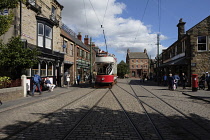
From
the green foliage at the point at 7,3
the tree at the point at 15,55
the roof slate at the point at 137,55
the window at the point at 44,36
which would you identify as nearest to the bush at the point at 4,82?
the tree at the point at 15,55

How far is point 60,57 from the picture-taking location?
1756cm

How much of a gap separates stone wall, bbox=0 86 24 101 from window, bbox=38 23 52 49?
18.7 feet

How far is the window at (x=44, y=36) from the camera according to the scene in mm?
14539

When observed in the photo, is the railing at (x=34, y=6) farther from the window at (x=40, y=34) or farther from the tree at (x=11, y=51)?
the tree at (x=11, y=51)

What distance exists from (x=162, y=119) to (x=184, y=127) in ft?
2.89

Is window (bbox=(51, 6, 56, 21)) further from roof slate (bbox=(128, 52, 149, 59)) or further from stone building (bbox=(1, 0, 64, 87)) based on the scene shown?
roof slate (bbox=(128, 52, 149, 59))

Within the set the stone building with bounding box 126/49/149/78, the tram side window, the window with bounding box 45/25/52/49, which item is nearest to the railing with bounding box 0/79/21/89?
the window with bounding box 45/25/52/49

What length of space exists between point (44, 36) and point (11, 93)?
721 centimetres

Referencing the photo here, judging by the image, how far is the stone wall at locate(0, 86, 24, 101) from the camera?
28.5 ft

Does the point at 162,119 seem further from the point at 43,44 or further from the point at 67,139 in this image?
the point at 43,44

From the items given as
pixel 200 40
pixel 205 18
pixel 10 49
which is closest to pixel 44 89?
pixel 10 49

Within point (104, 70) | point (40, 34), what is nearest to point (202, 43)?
point (104, 70)

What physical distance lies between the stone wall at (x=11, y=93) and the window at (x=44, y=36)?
5691mm

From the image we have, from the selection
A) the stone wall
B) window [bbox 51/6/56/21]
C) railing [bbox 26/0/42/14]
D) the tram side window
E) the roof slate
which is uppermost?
the roof slate
